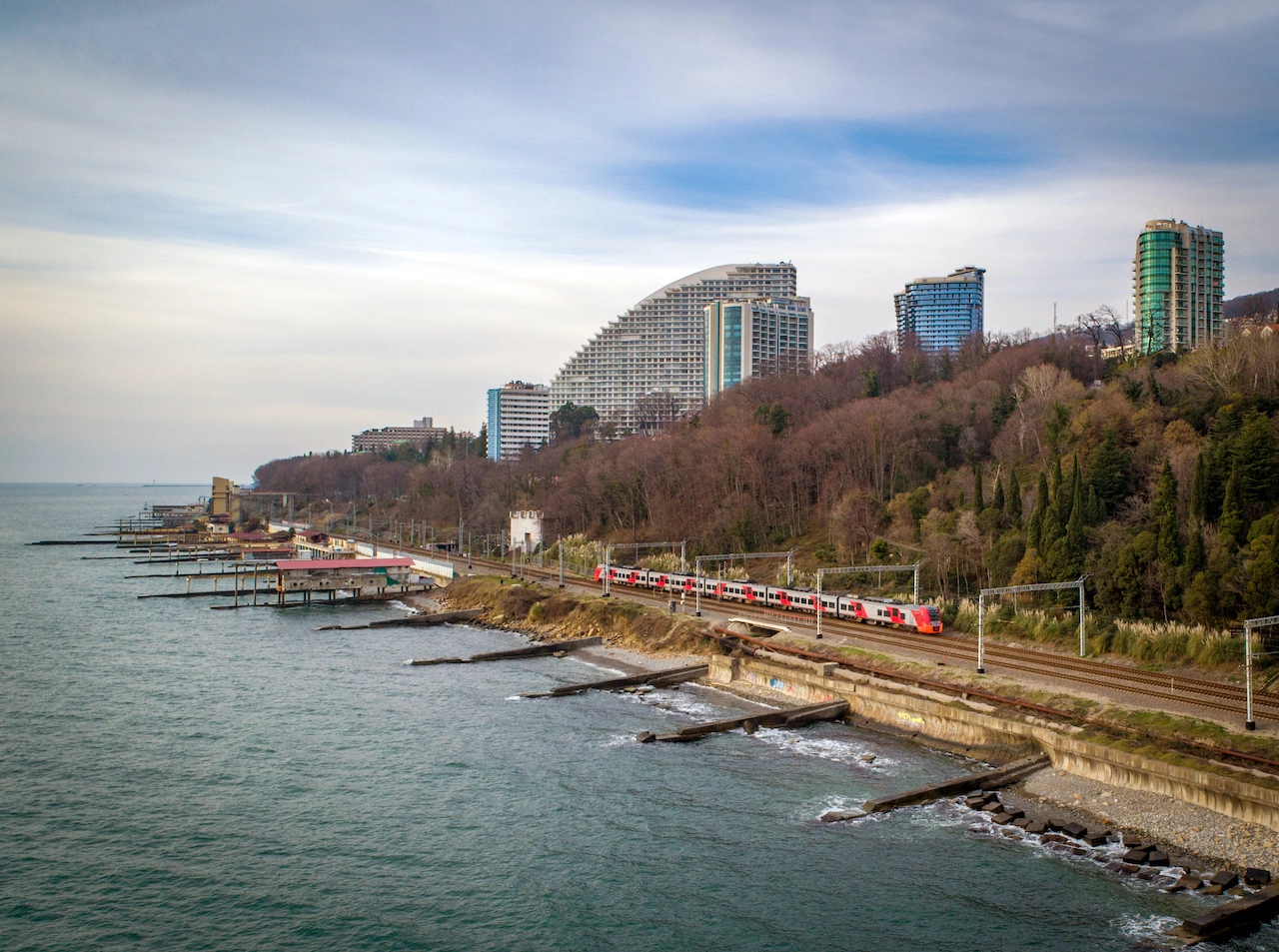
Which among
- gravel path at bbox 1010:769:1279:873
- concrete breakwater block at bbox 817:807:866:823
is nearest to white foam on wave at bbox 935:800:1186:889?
gravel path at bbox 1010:769:1279:873

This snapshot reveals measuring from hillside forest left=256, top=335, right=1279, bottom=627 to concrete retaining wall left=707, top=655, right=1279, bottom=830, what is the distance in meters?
13.3

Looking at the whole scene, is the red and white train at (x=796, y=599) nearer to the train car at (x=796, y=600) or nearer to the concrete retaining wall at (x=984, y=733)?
the train car at (x=796, y=600)

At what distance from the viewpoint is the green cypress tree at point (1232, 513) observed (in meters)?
41.8

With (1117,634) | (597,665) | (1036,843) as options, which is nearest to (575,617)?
(597,665)

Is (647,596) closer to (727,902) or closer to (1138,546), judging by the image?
(1138,546)

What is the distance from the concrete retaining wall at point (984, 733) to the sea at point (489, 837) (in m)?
1.69

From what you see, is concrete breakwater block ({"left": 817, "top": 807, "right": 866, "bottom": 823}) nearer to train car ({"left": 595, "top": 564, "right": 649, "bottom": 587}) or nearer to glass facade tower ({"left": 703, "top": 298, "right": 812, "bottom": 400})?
train car ({"left": 595, "top": 564, "right": 649, "bottom": 587})

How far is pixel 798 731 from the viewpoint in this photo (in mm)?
39250

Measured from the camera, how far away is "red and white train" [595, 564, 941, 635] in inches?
1989

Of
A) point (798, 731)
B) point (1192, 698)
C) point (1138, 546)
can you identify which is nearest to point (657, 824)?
point (798, 731)

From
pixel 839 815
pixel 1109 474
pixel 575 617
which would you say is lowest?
pixel 839 815

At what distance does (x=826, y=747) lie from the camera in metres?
36.2

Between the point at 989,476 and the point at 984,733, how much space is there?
35.5 meters

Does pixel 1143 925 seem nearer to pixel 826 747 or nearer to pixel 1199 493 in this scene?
pixel 826 747
